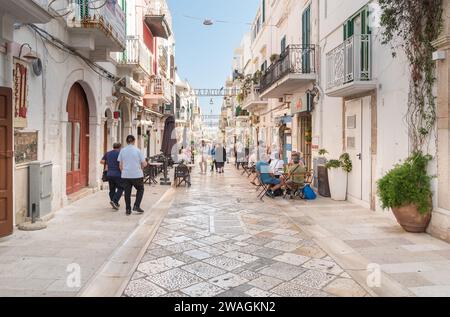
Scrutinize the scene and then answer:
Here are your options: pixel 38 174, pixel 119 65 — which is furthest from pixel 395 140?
pixel 119 65

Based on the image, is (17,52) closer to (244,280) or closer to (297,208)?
(244,280)

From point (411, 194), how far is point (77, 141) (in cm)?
874

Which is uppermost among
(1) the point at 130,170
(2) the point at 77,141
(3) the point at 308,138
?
(3) the point at 308,138

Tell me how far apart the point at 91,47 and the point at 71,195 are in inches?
150

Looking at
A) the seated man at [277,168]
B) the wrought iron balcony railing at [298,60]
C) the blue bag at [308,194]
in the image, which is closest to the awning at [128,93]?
the wrought iron balcony railing at [298,60]

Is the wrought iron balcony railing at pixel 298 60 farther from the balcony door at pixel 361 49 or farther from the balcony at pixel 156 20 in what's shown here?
the balcony at pixel 156 20

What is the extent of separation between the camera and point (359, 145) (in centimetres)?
1023

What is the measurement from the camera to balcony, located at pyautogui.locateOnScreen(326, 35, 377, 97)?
9.34m

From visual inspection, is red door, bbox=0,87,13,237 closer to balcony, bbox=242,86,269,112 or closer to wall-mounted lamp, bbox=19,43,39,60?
wall-mounted lamp, bbox=19,43,39,60

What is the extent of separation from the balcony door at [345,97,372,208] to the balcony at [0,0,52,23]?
6970 mm

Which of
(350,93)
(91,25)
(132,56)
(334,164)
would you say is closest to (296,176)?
(334,164)

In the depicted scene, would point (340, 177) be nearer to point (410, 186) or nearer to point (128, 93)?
point (410, 186)

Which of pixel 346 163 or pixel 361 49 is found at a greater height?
pixel 361 49

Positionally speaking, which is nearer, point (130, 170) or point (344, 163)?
point (130, 170)
